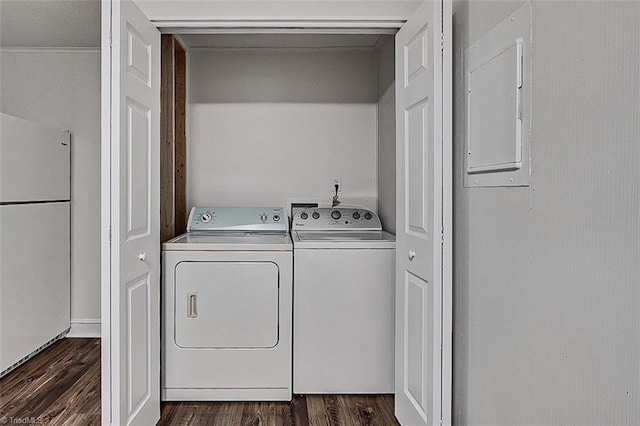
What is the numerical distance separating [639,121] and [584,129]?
193 mm

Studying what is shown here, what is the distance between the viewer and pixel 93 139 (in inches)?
161

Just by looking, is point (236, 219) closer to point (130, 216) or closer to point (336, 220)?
point (336, 220)

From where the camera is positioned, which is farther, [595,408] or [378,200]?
[378,200]

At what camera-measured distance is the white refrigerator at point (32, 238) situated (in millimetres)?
3174

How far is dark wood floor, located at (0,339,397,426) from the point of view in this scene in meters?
2.63

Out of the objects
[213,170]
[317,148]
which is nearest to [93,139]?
[213,170]

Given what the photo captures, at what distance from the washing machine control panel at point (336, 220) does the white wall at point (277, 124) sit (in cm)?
28

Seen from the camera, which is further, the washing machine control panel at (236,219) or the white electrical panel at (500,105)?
the washing machine control panel at (236,219)

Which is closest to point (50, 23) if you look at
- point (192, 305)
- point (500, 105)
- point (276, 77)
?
point (276, 77)

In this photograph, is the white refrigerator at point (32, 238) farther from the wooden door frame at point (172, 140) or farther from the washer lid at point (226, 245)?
the washer lid at point (226, 245)

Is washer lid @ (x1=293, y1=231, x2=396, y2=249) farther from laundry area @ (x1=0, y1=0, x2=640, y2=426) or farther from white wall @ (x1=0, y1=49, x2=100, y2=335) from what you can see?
white wall @ (x1=0, y1=49, x2=100, y2=335)

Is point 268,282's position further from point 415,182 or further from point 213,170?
point 213,170

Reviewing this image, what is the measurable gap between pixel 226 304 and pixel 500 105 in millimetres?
1786

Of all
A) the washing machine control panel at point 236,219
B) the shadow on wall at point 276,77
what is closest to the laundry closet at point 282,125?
the shadow on wall at point 276,77
